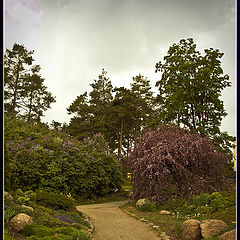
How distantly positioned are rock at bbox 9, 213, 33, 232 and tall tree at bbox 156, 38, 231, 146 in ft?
37.7

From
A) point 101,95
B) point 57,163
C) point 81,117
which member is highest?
point 101,95

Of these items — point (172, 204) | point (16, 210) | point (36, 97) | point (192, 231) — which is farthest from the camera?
point (36, 97)

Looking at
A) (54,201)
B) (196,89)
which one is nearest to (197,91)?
(196,89)

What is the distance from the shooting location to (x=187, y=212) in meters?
7.84

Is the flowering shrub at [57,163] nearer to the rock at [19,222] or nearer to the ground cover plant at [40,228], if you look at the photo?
the ground cover plant at [40,228]

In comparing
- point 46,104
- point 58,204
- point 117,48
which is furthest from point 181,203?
point 46,104

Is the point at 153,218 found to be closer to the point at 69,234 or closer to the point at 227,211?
the point at 227,211

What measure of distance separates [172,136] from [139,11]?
733 centimetres

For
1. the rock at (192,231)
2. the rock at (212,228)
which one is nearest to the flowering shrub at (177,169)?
the rock at (192,231)

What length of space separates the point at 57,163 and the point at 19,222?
604 cm

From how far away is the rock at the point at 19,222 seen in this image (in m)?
4.91

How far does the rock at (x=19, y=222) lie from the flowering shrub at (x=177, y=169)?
16.5ft

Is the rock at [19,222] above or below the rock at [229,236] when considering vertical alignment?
above

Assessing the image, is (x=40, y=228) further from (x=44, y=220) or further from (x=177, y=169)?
(x=177, y=169)
